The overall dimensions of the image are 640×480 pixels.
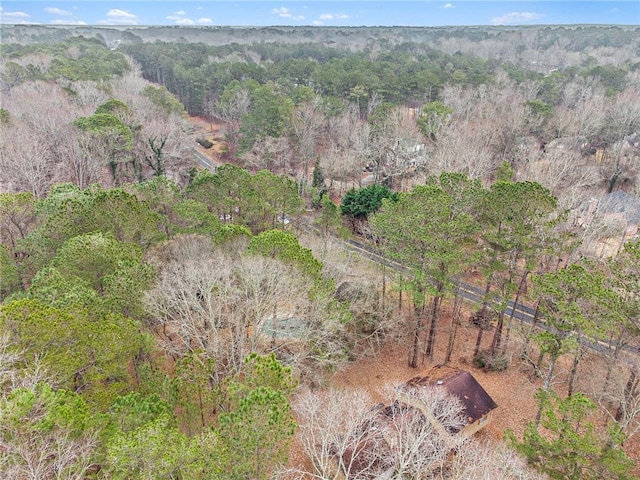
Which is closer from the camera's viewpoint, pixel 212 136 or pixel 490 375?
pixel 490 375

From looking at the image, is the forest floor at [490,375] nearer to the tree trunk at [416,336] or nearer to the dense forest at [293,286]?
the dense forest at [293,286]

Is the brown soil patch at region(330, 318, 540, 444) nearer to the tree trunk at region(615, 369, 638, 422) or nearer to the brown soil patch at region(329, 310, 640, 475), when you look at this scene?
the brown soil patch at region(329, 310, 640, 475)

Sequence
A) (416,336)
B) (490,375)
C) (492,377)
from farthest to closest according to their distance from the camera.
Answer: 1. (416,336)
2. (490,375)
3. (492,377)

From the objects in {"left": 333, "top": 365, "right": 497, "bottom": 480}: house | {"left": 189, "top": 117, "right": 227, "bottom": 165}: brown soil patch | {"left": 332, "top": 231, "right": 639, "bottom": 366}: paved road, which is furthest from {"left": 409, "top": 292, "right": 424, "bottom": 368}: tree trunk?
{"left": 189, "top": 117, "right": 227, "bottom": 165}: brown soil patch

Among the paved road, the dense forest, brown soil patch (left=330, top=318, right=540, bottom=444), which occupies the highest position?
the dense forest

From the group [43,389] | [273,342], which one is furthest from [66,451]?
[273,342]

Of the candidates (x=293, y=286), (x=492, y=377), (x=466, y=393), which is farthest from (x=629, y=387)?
(x=293, y=286)

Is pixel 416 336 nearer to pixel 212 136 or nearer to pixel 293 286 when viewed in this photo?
pixel 293 286

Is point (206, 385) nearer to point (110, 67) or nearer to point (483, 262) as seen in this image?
point (483, 262)
